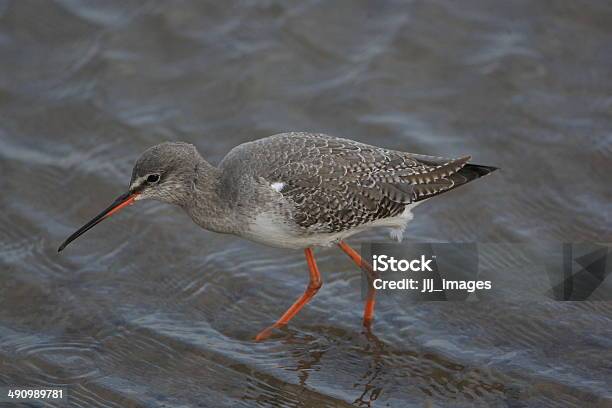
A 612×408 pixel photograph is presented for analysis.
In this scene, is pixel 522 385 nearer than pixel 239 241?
Yes

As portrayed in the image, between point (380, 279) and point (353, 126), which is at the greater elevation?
point (353, 126)

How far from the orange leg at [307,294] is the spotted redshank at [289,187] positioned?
22 cm

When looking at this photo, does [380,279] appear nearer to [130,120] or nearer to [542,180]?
[542,180]

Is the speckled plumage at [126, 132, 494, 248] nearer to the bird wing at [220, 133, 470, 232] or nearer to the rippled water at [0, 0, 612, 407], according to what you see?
the bird wing at [220, 133, 470, 232]

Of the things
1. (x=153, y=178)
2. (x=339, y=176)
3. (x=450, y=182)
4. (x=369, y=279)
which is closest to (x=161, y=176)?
(x=153, y=178)

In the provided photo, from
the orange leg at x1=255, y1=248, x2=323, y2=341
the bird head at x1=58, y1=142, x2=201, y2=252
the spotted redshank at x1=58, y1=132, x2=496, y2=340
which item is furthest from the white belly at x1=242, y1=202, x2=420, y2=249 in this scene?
the bird head at x1=58, y1=142, x2=201, y2=252

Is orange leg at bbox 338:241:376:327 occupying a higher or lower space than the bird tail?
lower

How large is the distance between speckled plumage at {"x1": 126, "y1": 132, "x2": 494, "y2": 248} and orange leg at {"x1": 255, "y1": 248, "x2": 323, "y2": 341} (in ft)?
1.86

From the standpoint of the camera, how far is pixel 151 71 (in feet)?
45.2

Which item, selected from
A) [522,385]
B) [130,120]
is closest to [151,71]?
[130,120]

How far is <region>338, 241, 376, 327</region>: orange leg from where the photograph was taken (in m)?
10.1

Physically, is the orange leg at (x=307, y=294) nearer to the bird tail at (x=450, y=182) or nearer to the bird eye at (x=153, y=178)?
the bird tail at (x=450, y=182)

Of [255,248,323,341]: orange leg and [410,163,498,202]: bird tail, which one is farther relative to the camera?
[255,248,323,341]: orange leg

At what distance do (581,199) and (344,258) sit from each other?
9.67 ft
